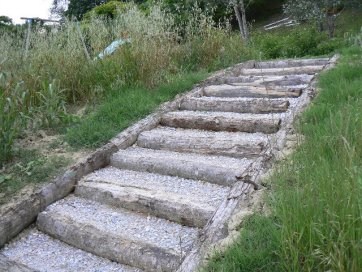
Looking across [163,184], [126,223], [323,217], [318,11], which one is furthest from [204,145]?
[318,11]

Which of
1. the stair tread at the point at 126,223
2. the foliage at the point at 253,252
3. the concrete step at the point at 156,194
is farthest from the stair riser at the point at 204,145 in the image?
the foliage at the point at 253,252

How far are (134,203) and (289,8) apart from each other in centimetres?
1011

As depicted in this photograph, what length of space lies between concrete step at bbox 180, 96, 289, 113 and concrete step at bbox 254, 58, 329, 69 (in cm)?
177

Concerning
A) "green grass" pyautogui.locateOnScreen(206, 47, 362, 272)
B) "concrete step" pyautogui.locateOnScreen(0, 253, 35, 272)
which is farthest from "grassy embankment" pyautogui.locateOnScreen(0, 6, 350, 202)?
"green grass" pyautogui.locateOnScreen(206, 47, 362, 272)

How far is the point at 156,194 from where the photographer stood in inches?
124

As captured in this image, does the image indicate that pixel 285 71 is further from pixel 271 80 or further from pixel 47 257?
pixel 47 257

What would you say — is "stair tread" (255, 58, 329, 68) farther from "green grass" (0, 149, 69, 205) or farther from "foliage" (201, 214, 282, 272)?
"foliage" (201, 214, 282, 272)

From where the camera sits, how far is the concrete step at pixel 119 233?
2.60 meters

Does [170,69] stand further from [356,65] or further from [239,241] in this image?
[239,241]

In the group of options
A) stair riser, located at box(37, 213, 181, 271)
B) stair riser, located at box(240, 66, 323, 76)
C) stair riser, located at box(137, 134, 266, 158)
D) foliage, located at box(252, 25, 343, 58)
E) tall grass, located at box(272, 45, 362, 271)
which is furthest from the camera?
foliage, located at box(252, 25, 343, 58)

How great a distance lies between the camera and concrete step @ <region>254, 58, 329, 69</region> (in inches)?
240

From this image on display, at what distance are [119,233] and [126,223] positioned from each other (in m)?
0.16

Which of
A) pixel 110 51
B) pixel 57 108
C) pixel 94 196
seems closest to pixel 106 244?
pixel 94 196

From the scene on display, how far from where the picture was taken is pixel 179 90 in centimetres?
517
